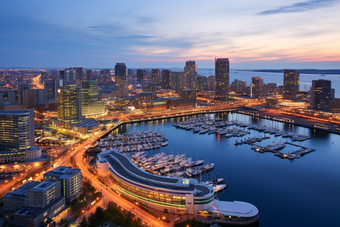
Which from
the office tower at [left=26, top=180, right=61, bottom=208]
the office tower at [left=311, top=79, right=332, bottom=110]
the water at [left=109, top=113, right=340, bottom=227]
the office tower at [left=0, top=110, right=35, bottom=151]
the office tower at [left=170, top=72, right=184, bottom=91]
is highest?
the office tower at [left=170, top=72, right=184, bottom=91]

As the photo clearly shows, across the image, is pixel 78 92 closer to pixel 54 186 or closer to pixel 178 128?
pixel 178 128

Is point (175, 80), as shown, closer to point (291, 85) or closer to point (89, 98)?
point (291, 85)

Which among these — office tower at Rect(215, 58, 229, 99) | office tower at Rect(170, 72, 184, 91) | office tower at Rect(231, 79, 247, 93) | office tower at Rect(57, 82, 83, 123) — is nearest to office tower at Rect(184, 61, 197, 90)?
office tower at Rect(170, 72, 184, 91)

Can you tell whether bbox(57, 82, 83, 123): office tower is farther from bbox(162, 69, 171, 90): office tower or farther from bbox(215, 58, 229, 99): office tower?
bbox(162, 69, 171, 90): office tower

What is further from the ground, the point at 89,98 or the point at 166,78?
the point at 166,78

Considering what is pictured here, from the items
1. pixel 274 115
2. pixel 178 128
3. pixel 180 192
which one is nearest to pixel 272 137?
pixel 178 128

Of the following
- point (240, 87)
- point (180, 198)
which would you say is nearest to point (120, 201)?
point (180, 198)
